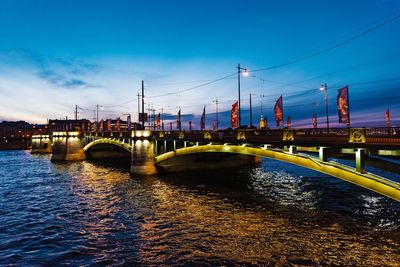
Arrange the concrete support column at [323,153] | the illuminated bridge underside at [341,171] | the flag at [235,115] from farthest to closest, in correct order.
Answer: the flag at [235,115]
the concrete support column at [323,153]
the illuminated bridge underside at [341,171]

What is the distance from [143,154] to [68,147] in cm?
3719

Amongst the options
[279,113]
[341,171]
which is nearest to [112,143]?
[279,113]

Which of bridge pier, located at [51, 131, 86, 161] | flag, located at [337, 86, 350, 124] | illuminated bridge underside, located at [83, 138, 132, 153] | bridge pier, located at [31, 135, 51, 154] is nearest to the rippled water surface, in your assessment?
flag, located at [337, 86, 350, 124]

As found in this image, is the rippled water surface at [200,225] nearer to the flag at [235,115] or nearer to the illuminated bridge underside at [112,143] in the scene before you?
the flag at [235,115]

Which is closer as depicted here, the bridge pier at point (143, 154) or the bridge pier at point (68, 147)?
the bridge pier at point (143, 154)

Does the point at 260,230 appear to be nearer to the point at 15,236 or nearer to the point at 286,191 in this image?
the point at 286,191

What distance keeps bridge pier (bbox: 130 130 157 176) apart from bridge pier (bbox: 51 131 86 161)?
1388 inches

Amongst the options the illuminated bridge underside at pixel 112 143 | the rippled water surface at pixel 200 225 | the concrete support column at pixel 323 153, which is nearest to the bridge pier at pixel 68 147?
the illuminated bridge underside at pixel 112 143

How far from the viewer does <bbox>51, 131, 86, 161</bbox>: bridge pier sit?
67500mm

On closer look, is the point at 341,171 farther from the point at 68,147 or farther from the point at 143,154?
the point at 68,147

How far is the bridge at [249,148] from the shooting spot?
1576 centimetres

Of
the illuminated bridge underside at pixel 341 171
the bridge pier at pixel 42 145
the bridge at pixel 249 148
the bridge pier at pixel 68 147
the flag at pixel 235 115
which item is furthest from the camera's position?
the bridge pier at pixel 42 145

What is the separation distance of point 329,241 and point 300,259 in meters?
2.97

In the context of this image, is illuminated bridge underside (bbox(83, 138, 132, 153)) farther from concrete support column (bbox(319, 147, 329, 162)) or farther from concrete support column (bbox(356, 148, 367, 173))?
concrete support column (bbox(356, 148, 367, 173))
